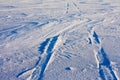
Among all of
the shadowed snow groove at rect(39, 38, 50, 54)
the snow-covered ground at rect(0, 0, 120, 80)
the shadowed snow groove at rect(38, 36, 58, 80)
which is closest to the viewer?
the shadowed snow groove at rect(38, 36, 58, 80)

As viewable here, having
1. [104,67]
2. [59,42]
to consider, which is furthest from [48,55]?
[104,67]

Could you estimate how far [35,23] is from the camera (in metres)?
12.2

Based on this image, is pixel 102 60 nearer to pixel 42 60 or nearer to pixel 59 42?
pixel 42 60

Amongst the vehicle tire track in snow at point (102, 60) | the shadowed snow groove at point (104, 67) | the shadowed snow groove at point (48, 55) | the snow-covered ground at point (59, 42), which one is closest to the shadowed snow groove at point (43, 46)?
the snow-covered ground at point (59, 42)

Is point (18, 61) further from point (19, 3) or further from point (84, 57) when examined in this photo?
point (19, 3)

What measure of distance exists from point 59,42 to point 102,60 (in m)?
2.15

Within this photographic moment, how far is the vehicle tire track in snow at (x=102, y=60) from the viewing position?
738cm

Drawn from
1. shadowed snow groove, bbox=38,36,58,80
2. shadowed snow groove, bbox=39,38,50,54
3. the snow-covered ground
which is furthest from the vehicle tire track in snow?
shadowed snow groove, bbox=39,38,50,54

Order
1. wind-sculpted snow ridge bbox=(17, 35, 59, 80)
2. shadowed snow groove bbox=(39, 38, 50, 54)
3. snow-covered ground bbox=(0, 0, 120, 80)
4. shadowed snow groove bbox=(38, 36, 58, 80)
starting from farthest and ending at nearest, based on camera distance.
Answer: shadowed snow groove bbox=(39, 38, 50, 54) → snow-covered ground bbox=(0, 0, 120, 80) → shadowed snow groove bbox=(38, 36, 58, 80) → wind-sculpted snow ridge bbox=(17, 35, 59, 80)

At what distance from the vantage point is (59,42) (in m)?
9.89

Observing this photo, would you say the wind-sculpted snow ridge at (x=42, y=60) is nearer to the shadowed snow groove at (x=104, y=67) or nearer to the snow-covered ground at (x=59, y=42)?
the snow-covered ground at (x=59, y=42)

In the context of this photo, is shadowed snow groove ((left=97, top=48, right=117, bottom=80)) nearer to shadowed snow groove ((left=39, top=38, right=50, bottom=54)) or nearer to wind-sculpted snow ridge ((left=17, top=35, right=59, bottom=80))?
wind-sculpted snow ridge ((left=17, top=35, right=59, bottom=80))

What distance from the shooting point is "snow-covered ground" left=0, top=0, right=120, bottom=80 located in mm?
7586

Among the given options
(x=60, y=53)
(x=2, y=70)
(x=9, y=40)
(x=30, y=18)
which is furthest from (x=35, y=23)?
(x=2, y=70)
